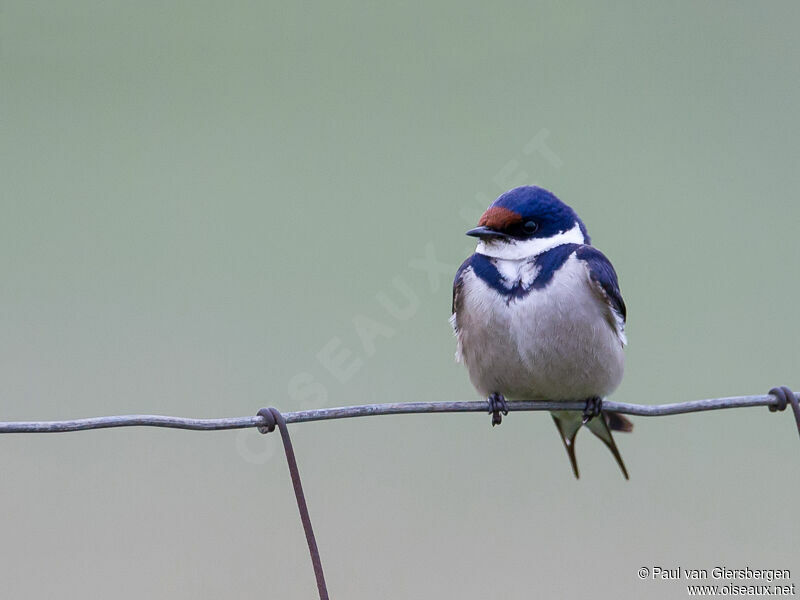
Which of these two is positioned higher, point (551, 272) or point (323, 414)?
point (551, 272)

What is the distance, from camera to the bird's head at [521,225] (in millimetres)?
2602

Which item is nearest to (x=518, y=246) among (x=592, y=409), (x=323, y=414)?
(x=592, y=409)

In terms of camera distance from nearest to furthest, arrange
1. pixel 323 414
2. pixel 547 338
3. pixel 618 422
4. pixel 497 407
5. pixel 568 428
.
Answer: pixel 323 414
pixel 497 407
pixel 547 338
pixel 618 422
pixel 568 428

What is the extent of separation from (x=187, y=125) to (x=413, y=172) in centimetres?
134

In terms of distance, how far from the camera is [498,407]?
239cm

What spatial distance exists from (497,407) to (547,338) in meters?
0.26

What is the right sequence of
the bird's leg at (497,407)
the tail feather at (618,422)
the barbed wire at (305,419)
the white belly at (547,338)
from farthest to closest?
the tail feather at (618,422)
the white belly at (547,338)
the bird's leg at (497,407)
the barbed wire at (305,419)

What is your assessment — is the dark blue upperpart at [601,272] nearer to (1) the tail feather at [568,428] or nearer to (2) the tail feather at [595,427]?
(2) the tail feather at [595,427]

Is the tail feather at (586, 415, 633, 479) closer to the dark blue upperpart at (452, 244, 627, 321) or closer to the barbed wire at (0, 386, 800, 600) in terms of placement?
the dark blue upperpart at (452, 244, 627, 321)

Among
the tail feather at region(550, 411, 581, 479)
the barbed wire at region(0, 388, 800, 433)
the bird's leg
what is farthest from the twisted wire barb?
the tail feather at region(550, 411, 581, 479)

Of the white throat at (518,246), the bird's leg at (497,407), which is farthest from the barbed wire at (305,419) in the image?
the white throat at (518,246)

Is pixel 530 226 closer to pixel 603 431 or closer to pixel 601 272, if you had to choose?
pixel 601 272

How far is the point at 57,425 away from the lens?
68.2 inches

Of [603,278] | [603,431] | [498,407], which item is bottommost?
[603,431]
